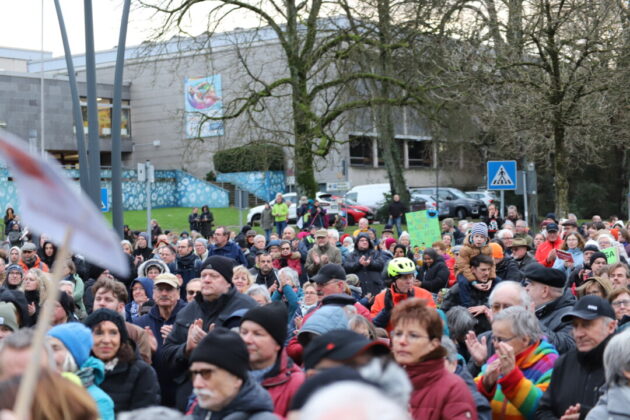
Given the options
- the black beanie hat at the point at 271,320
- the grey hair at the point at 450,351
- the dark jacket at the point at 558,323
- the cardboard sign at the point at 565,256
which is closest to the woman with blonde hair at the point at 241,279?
the dark jacket at the point at 558,323

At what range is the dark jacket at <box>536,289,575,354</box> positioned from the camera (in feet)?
20.5

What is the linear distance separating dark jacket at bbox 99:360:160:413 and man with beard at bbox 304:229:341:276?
21.8ft

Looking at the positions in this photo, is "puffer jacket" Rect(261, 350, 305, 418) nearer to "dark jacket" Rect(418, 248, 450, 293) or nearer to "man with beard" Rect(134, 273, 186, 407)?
"man with beard" Rect(134, 273, 186, 407)

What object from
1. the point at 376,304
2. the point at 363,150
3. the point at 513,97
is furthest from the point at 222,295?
the point at 363,150

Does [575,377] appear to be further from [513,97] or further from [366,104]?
[366,104]

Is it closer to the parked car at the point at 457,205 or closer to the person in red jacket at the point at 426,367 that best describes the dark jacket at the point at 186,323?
the person in red jacket at the point at 426,367

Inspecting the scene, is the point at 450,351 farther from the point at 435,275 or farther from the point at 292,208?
the point at 292,208

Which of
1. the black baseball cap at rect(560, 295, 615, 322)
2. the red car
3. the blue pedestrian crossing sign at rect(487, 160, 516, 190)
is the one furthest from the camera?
the red car

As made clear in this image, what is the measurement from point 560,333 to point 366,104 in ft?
65.2

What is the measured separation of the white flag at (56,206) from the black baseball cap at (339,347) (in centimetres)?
157

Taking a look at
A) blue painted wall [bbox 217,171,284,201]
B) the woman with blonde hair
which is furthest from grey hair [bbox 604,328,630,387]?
blue painted wall [bbox 217,171,284,201]

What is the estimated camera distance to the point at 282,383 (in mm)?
4855

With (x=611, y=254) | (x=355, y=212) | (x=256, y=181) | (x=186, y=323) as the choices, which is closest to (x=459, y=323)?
(x=186, y=323)

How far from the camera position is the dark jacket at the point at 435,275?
11.4 meters
